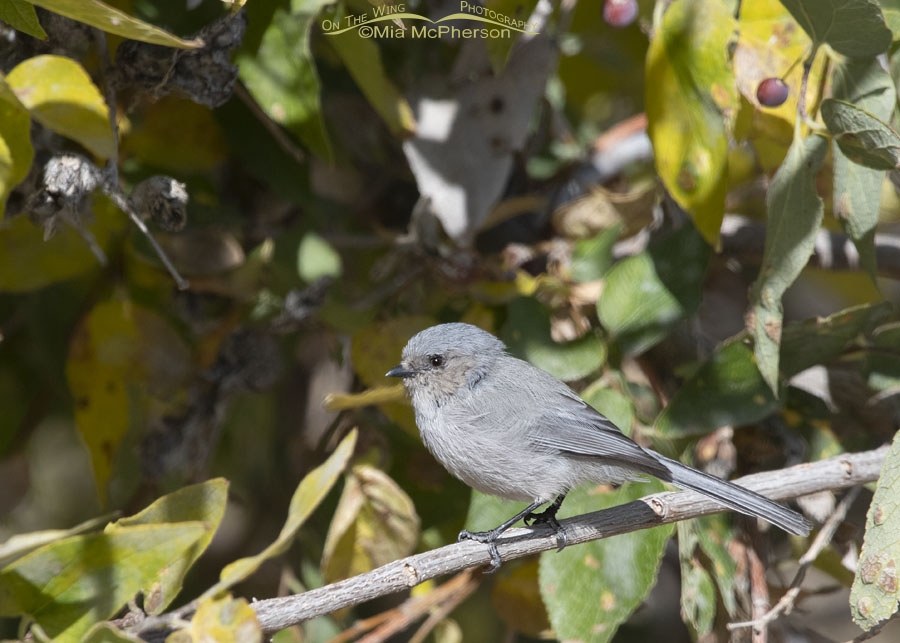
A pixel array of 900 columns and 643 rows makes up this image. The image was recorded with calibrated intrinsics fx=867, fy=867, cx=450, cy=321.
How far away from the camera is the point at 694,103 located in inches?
72.6

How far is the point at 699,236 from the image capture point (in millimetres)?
2127

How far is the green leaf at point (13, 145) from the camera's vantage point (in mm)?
1521

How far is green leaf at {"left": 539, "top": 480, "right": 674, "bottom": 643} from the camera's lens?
177 centimetres

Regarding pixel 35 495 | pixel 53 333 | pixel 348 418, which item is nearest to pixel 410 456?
pixel 348 418

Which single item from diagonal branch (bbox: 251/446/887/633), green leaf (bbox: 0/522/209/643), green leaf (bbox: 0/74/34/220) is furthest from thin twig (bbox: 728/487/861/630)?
green leaf (bbox: 0/74/34/220)

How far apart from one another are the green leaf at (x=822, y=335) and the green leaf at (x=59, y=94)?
1.55 m

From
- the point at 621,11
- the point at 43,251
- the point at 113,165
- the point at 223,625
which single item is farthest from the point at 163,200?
the point at 621,11

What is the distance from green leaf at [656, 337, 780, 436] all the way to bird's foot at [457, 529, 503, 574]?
1.57 ft

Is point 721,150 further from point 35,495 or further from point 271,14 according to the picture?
point 35,495

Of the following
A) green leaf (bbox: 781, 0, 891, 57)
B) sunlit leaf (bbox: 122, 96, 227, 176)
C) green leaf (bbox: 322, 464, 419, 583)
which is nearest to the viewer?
green leaf (bbox: 781, 0, 891, 57)

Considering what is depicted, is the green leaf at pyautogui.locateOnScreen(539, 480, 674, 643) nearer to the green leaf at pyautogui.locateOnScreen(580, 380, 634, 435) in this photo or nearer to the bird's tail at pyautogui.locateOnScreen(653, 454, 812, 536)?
the bird's tail at pyautogui.locateOnScreen(653, 454, 812, 536)

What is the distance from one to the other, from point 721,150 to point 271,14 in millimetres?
1033

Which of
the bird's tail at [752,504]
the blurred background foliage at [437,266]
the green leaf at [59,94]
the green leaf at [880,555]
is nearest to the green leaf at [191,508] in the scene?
the blurred background foliage at [437,266]

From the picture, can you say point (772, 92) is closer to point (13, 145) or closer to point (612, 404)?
point (612, 404)
